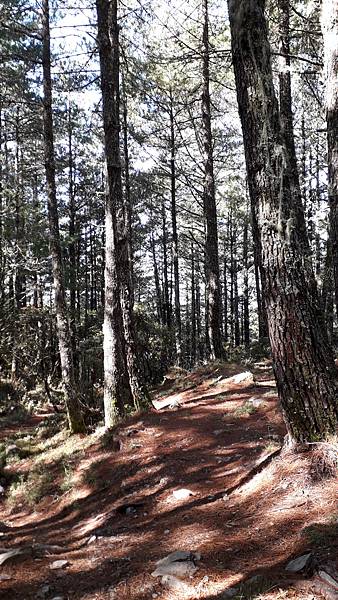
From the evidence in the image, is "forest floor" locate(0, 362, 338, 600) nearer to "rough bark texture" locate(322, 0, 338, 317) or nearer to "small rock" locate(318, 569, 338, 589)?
"small rock" locate(318, 569, 338, 589)

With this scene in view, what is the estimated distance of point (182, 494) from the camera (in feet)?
17.1

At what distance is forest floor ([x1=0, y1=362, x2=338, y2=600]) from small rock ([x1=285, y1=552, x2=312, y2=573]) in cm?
4

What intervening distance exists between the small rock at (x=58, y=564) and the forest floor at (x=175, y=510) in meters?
0.03

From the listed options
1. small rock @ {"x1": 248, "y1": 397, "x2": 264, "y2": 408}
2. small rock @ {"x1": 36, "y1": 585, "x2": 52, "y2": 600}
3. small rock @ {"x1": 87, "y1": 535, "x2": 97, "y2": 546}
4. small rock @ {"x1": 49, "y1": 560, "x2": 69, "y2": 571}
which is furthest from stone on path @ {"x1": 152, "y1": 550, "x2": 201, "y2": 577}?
small rock @ {"x1": 248, "y1": 397, "x2": 264, "y2": 408}

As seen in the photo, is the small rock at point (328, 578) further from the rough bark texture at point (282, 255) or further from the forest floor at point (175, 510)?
the rough bark texture at point (282, 255)

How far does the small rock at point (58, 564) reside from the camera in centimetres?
412

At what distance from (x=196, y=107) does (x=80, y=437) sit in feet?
45.3

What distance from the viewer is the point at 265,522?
152 inches

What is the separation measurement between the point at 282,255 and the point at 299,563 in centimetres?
252

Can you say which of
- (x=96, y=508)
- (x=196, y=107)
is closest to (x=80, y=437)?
(x=96, y=508)

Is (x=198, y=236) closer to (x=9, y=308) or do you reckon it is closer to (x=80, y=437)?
(x=9, y=308)

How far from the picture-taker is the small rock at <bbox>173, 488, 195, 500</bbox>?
5.15m

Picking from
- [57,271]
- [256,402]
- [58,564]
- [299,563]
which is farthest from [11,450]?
[299,563]

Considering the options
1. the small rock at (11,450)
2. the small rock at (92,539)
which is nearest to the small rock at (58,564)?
the small rock at (92,539)
